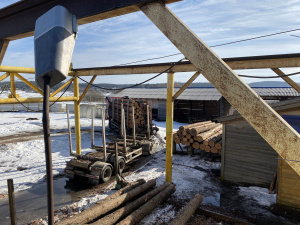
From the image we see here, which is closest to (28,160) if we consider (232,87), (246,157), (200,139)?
(200,139)

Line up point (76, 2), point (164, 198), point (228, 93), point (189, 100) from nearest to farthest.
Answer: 1. point (228, 93)
2. point (76, 2)
3. point (164, 198)
4. point (189, 100)

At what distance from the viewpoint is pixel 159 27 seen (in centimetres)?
176

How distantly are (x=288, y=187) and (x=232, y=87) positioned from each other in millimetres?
7035

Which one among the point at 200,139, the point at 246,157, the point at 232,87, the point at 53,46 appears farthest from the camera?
the point at 200,139

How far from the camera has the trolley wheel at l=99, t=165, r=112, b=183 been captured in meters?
8.35

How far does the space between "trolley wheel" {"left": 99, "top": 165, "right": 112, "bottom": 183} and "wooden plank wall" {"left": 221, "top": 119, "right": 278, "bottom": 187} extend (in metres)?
5.00

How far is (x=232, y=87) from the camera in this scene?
4.76 ft

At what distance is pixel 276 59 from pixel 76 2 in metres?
5.37

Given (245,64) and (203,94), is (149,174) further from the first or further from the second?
(203,94)

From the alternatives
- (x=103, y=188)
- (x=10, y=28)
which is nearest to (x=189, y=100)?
(x=103, y=188)

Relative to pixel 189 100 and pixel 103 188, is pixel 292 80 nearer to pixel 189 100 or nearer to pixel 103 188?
pixel 103 188

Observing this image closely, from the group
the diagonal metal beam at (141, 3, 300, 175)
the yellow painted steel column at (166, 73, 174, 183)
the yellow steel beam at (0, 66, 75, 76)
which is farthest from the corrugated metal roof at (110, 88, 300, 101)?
the diagonal metal beam at (141, 3, 300, 175)

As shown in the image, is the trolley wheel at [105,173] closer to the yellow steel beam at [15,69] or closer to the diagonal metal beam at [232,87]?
the yellow steel beam at [15,69]

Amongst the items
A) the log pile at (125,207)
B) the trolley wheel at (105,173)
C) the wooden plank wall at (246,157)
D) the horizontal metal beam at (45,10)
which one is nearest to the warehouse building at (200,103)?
the wooden plank wall at (246,157)
